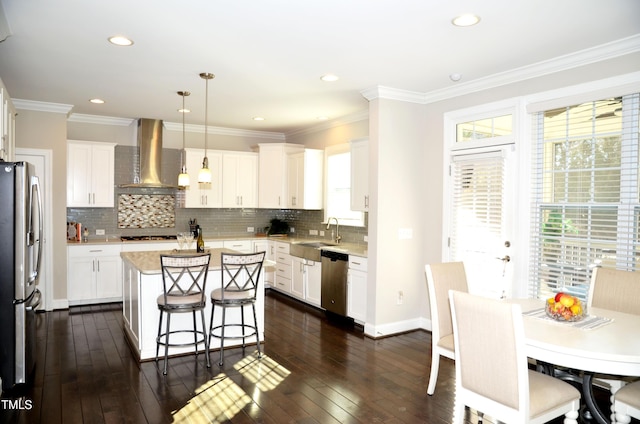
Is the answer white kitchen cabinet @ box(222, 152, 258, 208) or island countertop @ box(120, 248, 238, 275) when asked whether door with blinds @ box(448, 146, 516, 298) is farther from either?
white kitchen cabinet @ box(222, 152, 258, 208)

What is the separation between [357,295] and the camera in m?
5.29

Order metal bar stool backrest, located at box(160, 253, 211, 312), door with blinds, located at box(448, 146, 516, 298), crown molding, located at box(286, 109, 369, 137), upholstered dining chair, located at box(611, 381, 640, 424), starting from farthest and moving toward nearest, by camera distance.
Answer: crown molding, located at box(286, 109, 369, 137)
door with blinds, located at box(448, 146, 516, 298)
metal bar stool backrest, located at box(160, 253, 211, 312)
upholstered dining chair, located at box(611, 381, 640, 424)

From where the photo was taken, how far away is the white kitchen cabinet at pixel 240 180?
7.37 m

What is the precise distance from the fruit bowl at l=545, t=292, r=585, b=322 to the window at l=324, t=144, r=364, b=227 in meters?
3.88

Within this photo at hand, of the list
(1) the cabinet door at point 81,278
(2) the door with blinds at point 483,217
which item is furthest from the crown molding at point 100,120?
(2) the door with blinds at point 483,217

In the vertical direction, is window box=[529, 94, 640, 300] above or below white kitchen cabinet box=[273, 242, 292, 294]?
above

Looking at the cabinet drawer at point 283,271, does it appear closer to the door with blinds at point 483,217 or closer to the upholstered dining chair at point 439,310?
the door with blinds at point 483,217

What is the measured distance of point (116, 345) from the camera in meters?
4.53

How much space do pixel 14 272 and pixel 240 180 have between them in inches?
173

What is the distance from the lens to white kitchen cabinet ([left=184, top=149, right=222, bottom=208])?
279 inches

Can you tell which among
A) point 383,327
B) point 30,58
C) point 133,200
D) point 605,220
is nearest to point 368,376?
point 383,327

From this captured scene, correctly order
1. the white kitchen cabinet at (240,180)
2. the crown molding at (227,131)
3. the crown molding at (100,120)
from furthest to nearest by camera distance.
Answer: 1. the white kitchen cabinet at (240,180)
2. the crown molding at (227,131)
3. the crown molding at (100,120)

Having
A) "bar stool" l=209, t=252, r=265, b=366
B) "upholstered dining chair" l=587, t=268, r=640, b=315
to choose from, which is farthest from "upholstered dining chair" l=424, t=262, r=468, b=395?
"bar stool" l=209, t=252, r=265, b=366

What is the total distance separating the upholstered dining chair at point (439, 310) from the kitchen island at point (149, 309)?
1.79 m
